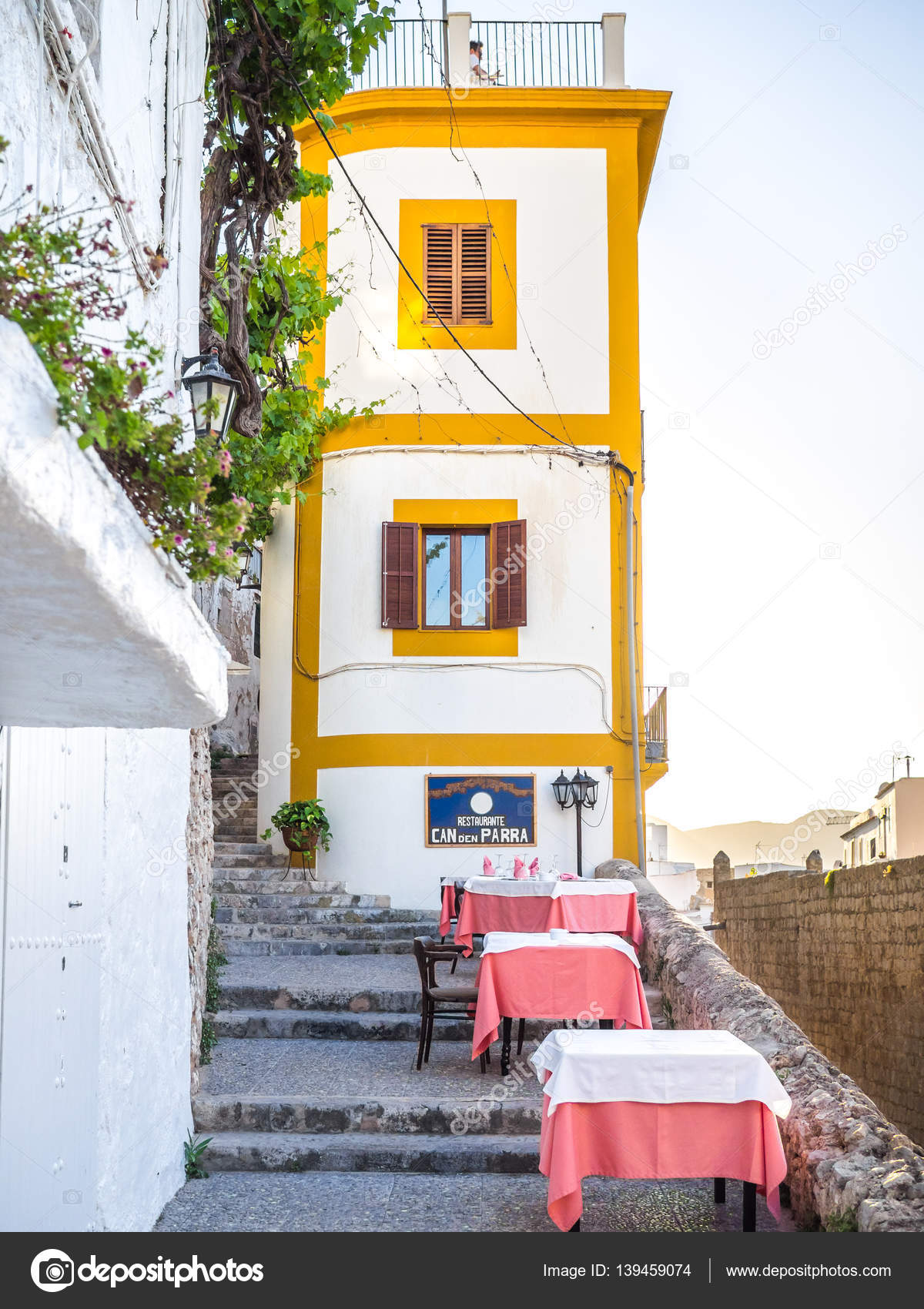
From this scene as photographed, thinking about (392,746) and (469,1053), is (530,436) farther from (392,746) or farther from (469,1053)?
(469,1053)

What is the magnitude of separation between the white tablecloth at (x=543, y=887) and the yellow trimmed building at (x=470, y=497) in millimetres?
3516

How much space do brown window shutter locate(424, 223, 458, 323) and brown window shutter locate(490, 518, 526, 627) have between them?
2632mm

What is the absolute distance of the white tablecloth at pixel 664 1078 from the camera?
15.3 feet

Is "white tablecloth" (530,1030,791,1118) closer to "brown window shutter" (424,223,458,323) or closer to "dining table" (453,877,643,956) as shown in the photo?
"dining table" (453,877,643,956)

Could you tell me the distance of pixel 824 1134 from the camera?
509 cm

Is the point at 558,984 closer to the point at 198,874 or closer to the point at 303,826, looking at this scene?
the point at 198,874

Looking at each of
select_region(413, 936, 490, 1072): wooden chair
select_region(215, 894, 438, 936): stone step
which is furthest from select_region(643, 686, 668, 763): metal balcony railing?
select_region(413, 936, 490, 1072): wooden chair

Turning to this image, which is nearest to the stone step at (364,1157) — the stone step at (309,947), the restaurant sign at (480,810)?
the stone step at (309,947)

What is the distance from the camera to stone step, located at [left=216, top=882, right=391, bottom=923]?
12125 mm

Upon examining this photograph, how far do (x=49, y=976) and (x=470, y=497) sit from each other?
33.9ft

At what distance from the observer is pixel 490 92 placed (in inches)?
555

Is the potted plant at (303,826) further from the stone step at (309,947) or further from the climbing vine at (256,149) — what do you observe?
the climbing vine at (256,149)
